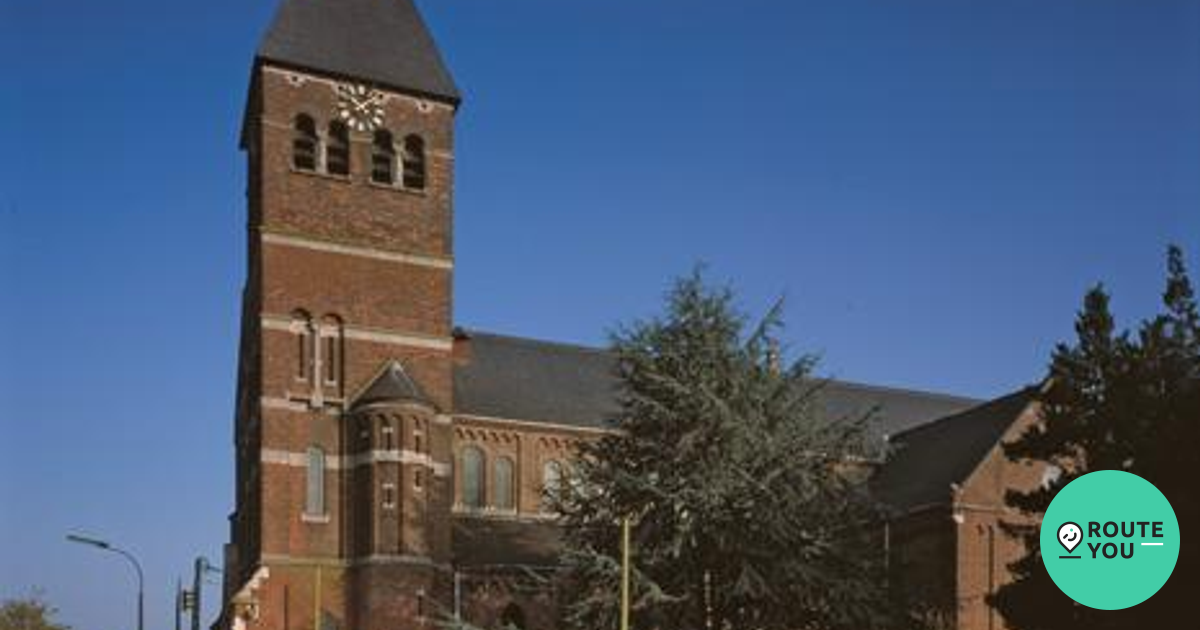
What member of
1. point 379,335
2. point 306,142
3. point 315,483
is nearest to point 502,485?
point 379,335

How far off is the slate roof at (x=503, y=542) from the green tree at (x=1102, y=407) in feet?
54.3

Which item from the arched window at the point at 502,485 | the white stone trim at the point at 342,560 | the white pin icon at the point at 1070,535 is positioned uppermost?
the white pin icon at the point at 1070,535

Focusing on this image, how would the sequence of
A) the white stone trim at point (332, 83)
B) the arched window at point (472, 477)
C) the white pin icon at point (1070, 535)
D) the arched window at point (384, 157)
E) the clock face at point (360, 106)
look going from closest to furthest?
the white pin icon at point (1070, 535) → the white stone trim at point (332, 83) → the clock face at point (360, 106) → the arched window at point (384, 157) → the arched window at point (472, 477)

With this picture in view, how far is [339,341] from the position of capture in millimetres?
47188

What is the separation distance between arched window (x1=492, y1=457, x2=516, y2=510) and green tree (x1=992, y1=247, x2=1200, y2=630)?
18.9m

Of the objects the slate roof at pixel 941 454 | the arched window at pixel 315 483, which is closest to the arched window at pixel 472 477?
the arched window at pixel 315 483

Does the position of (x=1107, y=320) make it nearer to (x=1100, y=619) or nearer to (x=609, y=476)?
(x=1100, y=619)

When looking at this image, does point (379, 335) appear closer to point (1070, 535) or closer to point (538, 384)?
point (538, 384)

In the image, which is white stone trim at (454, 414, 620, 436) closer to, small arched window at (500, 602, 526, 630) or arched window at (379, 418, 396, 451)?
Answer: arched window at (379, 418, 396, 451)

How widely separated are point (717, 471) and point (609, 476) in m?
2.47

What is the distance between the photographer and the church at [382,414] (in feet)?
148

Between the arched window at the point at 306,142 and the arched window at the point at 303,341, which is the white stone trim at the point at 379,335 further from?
the arched window at the point at 306,142

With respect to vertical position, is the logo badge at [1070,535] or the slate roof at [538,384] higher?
the slate roof at [538,384]

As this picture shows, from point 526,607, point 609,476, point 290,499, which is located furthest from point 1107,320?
point 290,499
